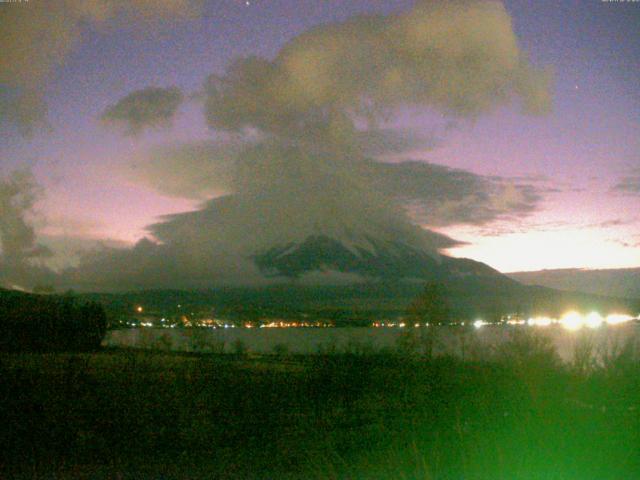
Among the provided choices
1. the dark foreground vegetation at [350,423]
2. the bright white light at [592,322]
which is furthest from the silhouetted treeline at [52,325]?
the bright white light at [592,322]

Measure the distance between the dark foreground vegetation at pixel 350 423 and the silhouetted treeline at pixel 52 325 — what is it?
26.6m

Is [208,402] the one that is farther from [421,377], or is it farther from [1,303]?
[1,303]

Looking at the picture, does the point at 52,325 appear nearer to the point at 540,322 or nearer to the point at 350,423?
the point at 540,322

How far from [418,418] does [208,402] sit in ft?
15.2

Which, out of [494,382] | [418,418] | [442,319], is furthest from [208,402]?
[442,319]

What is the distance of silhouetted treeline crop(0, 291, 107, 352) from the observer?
146ft

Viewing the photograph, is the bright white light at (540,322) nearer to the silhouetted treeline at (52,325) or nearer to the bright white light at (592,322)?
the bright white light at (592,322)

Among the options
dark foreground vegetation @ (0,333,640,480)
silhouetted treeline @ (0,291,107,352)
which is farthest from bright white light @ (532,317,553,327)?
silhouetted treeline @ (0,291,107,352)

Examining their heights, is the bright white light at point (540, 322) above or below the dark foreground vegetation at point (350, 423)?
above

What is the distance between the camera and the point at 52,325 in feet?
151

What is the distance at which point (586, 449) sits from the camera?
12016 millimetres

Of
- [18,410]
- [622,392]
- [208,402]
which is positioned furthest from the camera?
[208,402]

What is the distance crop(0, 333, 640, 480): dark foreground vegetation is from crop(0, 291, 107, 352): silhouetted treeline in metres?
26.6

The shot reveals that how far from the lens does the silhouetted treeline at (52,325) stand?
44.4 metres
